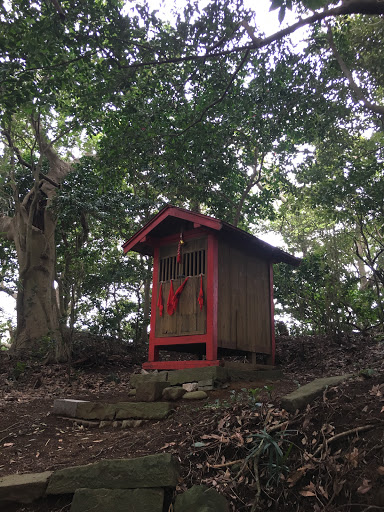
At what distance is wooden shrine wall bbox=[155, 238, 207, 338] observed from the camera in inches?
311

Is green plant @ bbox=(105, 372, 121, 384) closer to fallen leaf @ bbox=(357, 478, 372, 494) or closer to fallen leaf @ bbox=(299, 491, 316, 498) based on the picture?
fallen leaf @ bbox=(299, 491, 316, 498)

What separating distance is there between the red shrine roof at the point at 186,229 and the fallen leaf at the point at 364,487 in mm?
5326

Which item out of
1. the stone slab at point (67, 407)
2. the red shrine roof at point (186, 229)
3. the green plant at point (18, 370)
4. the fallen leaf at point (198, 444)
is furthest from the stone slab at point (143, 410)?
the green plant at point (18, 370)

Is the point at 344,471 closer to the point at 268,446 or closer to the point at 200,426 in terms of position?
the point at 268,446

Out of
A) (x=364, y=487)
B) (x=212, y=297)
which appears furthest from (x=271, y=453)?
(x=212, y=297)

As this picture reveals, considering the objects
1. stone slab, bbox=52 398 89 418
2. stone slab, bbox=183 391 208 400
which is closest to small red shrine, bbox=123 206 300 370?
stone slab, bbox=183 391 208 400

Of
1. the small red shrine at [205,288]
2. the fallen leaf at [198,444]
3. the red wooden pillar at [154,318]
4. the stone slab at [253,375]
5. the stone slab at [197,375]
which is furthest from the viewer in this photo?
the red wooden pillar at [154,318]

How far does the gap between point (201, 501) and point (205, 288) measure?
497cm

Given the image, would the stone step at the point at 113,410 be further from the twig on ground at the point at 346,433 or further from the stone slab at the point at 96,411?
the twig on ground at the point at 346,433

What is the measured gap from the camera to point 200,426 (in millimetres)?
A: 4480

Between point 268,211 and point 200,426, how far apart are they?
11.7 m

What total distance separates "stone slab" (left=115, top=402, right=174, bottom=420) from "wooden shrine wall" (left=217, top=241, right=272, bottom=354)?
2318 millimetres

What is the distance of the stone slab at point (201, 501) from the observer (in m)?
3.04

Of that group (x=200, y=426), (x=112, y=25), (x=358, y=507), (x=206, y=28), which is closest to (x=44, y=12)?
(x=112, y=25)
